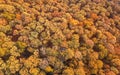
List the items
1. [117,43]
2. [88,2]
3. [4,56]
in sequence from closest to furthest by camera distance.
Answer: [4,56]
[117,43]
[88,2]

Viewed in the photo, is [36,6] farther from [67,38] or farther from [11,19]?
[67,38]

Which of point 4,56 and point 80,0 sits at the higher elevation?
point 80,0

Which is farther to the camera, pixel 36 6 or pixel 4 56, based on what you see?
pixel 36 6

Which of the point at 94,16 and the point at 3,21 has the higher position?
the point at 94,16

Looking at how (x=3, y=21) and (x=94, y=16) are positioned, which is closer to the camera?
(x=3, y=21)

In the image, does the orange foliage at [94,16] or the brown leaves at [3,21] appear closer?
the brown leaves at [3,21]

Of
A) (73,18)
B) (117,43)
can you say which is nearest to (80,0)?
(73,18)

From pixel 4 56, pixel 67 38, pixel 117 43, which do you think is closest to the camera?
pixel 4 56

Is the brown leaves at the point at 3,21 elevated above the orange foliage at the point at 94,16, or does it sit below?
below

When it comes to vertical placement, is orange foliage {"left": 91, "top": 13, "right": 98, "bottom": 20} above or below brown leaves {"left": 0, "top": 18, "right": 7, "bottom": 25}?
above

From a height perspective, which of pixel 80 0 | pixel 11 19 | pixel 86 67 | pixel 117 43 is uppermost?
pixel 80 0

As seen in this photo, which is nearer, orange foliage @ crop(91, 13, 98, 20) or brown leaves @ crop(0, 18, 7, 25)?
brown leaves @ crop(0, 18, 7, 25)
